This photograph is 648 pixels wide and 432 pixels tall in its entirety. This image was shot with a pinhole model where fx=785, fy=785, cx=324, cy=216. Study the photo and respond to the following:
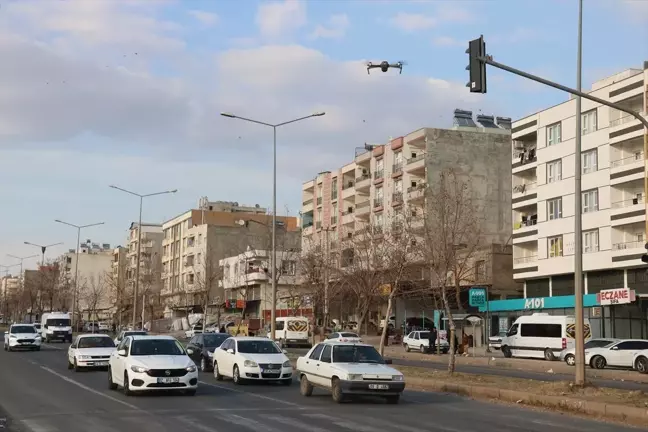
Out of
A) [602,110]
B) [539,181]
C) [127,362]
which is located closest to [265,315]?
[539,181]

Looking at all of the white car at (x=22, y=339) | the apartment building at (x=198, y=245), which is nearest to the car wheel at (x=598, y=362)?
the white car at (x=22, y=339)

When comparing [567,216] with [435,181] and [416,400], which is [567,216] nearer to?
[435,181]

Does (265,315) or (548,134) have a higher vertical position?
(548,134)

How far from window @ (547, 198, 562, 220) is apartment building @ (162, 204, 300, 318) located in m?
47.3

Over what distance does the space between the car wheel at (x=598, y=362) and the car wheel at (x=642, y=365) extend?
7.13 ft

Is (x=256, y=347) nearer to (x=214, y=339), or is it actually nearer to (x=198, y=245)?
(x=214, y=339)

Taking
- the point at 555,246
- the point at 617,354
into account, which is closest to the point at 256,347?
the point at 617,354

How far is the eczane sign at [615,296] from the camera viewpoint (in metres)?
47.2

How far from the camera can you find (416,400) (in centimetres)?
1961

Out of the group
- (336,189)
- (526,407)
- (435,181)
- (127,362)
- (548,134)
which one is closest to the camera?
(526,407)

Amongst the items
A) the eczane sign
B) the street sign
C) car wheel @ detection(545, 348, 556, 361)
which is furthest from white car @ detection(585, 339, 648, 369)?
the street sign

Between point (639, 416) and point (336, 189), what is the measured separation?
76094 mm

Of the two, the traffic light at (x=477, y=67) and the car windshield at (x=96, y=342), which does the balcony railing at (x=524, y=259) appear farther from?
the traffic light at (x=477, y=67)

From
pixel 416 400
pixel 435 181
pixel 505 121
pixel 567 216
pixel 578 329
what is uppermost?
pixel 505 121
